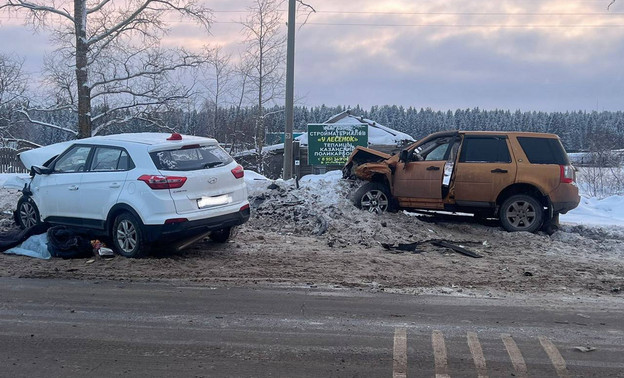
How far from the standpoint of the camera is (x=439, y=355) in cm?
489

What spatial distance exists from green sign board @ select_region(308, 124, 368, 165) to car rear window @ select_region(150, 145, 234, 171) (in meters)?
14.7

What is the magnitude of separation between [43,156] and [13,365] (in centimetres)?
622

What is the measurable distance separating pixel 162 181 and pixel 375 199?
15.9ft

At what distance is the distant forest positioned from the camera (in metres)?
21.5

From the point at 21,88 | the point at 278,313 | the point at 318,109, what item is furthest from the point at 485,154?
the point at 318,109

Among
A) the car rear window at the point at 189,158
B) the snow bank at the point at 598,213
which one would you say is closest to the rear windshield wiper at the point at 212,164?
the car rear window at the point at 189,158

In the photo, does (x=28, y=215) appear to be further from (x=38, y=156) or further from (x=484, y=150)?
(x=484, y=150)

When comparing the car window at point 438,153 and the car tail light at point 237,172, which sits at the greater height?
the car window at point 438,153

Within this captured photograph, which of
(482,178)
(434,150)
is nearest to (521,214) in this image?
(482,178)

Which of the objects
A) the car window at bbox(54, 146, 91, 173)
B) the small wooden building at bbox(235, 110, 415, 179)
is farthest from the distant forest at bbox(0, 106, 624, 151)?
the car window at bbox(54, 146, 91, 173)

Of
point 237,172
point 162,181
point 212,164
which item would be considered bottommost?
point 162,181

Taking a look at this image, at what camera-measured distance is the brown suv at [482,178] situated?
10.3 metres

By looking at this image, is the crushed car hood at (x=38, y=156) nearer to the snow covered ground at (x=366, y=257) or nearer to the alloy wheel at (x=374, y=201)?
the snow covered ground at (x=366, y=257)

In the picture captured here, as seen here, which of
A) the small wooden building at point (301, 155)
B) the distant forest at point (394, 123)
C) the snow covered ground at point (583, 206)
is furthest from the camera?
the small wooden building at point (301, 155)
